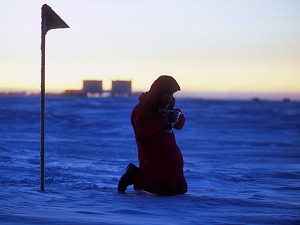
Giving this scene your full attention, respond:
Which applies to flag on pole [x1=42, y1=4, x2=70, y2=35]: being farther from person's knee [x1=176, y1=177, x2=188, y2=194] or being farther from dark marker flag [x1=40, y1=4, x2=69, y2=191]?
person's knee [x1=176, y1=177, x2=188, y2=194]

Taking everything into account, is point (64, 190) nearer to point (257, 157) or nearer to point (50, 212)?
point (50, 212)

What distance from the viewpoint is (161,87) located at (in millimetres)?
4531

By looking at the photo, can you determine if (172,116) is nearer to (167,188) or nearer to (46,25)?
(167,188)

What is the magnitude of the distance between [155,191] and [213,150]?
238 inches

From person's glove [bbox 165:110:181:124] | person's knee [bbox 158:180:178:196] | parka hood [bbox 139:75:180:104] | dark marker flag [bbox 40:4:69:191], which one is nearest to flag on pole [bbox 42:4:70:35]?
dark marker flag [bbox 40:4:69:191]

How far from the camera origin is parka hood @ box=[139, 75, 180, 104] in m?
4.53

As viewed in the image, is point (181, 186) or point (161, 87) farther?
point (181, 186)

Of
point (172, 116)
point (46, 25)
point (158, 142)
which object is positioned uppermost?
point (46, 25)

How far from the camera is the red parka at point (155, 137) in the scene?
4559 millimetres

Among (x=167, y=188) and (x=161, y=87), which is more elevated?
(x=161, y=87)

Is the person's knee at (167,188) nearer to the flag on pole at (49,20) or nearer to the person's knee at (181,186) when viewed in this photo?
the person's knee at (181,186)

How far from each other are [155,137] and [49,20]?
1.67 meters

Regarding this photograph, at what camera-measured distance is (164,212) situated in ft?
12.8

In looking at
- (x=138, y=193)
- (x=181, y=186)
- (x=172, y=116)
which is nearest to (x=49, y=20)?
(x=172, y=116)
